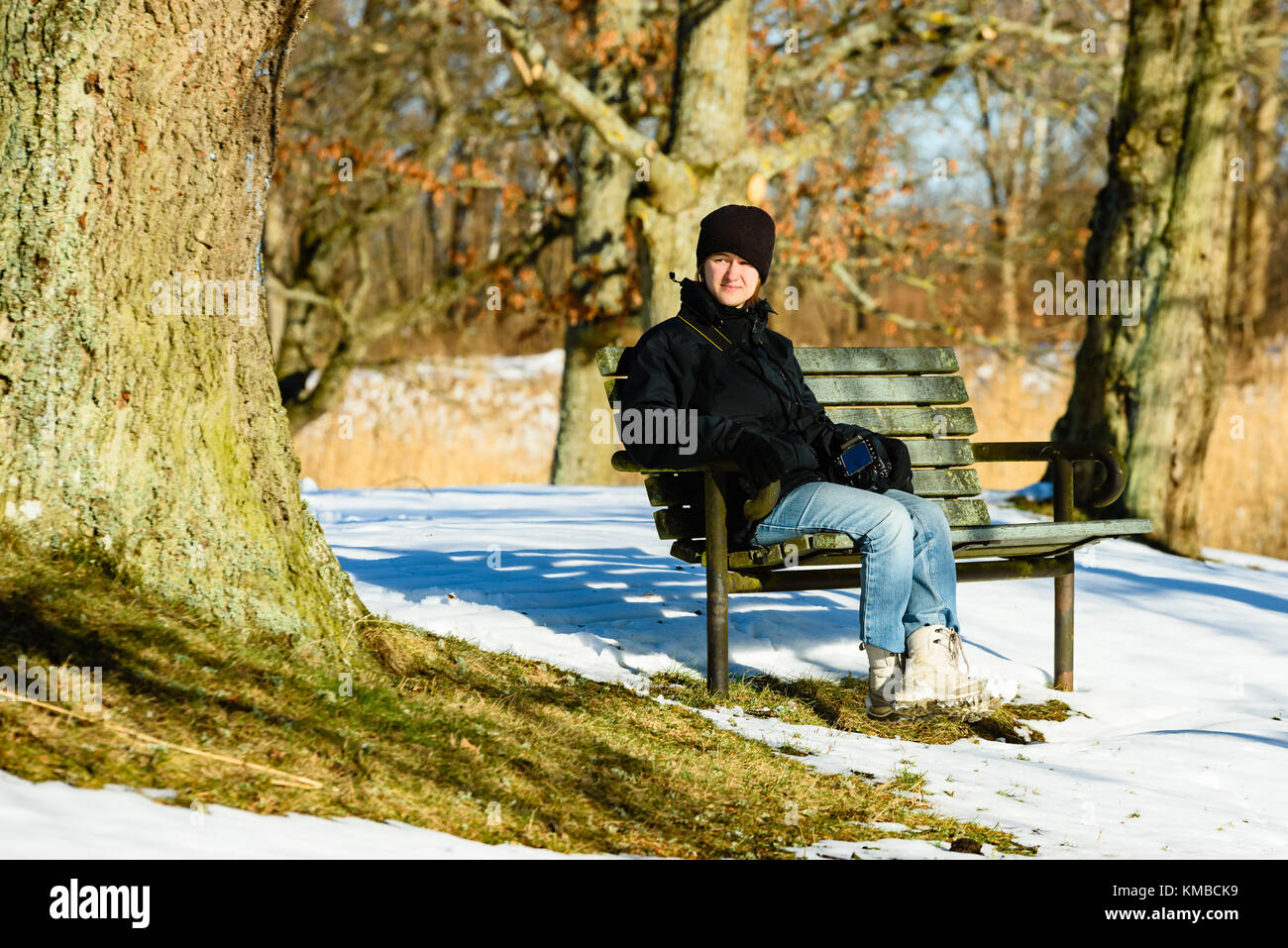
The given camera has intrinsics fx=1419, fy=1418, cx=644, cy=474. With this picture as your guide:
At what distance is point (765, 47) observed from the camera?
12672 millimetres

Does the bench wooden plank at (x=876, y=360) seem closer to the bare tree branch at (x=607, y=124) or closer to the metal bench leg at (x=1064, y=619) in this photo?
the metal bench leg at (x=1064, y=619)

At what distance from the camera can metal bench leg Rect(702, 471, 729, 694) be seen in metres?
4.38

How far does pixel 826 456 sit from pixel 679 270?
480cm

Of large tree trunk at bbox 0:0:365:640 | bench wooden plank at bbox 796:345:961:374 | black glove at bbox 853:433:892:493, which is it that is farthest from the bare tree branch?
large tree trunk at bbox 0:0:365:640

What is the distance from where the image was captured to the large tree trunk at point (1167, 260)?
793 cm

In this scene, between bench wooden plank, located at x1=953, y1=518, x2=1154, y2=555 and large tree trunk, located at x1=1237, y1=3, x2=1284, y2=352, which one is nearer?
bench wooden plank, located at x1=953, y1=518, x2=1154, y2=555

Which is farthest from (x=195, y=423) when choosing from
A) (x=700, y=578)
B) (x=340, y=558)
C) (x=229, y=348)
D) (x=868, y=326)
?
(x=868, y=326)

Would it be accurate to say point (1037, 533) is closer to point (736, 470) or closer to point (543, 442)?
point (736, 470)

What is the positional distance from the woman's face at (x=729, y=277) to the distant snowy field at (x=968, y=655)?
4.17 feet

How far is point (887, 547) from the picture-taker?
14.1ft

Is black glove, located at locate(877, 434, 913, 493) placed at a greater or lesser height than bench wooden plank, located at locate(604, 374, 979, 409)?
lesser

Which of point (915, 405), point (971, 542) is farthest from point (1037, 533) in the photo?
point (915, 405)

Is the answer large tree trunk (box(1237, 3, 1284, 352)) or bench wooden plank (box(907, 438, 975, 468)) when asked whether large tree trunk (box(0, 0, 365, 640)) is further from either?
large tree trunk (box(1237, 3, 1284, 352))
